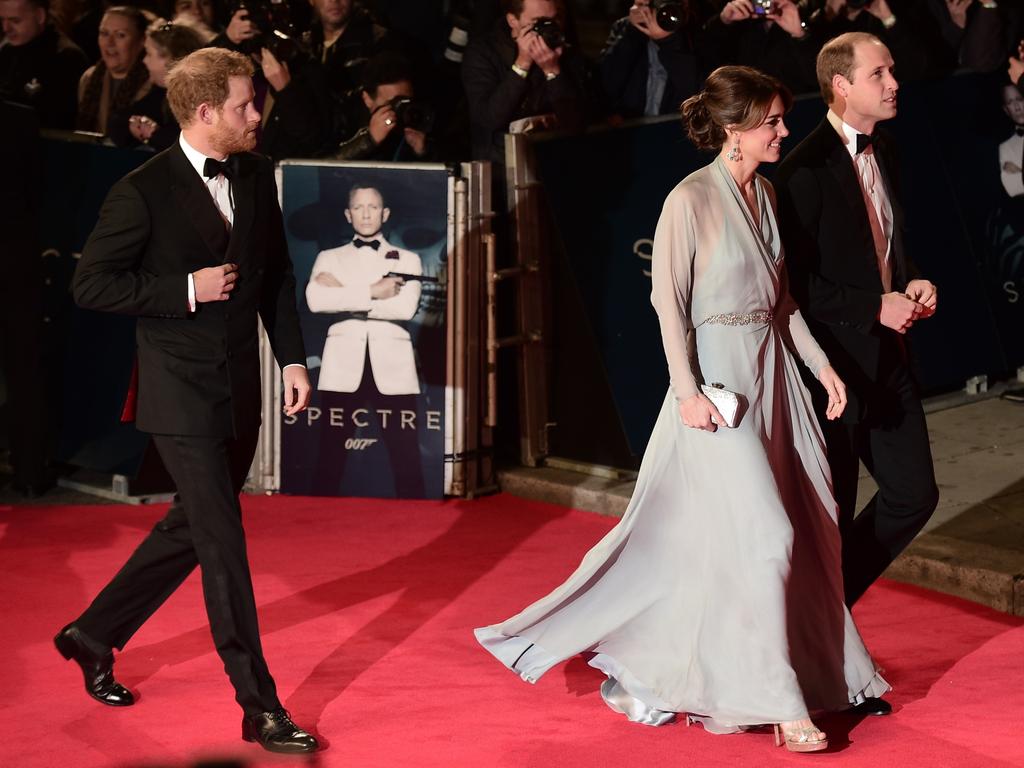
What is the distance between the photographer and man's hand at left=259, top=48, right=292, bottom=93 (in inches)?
336

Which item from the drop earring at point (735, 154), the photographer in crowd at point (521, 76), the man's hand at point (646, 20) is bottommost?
the drop earring at point (735, 154)

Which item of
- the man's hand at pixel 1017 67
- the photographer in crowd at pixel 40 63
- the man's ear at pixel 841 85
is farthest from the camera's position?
the photographer in crowd at pixel 40 63

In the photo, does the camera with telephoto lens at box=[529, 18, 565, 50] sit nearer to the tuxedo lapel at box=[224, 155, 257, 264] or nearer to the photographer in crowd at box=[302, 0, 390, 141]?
the photographer in crowd at box=[302, 0, 390, 141]

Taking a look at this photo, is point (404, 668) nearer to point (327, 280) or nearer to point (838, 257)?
point (838, 257)

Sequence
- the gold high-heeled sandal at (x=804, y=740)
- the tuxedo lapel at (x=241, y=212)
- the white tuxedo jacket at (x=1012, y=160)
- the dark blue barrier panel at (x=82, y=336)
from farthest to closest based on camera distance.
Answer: the white tuxedo jacket at (x=1012, y=160)
the dark blue barrier panel at (x=82, y=336)
the tuxedo lapel at (x=241, y=212)
the gold high-heeled sandal at (x=804, y=740)

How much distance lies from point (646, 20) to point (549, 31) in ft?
2.07

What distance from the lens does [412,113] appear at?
8258 millimetres

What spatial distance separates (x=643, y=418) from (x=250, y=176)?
11.4 feet

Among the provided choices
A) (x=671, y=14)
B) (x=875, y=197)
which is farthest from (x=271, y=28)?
(x=875, y=197)

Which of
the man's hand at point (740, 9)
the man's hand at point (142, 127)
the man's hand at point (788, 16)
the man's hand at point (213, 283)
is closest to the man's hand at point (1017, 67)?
the man's hand at point (788, 16)

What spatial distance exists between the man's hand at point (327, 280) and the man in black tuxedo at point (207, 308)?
2975 millimetres

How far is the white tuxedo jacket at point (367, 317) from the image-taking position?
800 centimetres

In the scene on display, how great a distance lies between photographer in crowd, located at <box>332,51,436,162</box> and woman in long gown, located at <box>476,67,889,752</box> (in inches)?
139

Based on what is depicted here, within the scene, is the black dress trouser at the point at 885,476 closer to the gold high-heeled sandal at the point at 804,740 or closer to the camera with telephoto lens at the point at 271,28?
the gold high-heeled sandal at the point at 804,740
